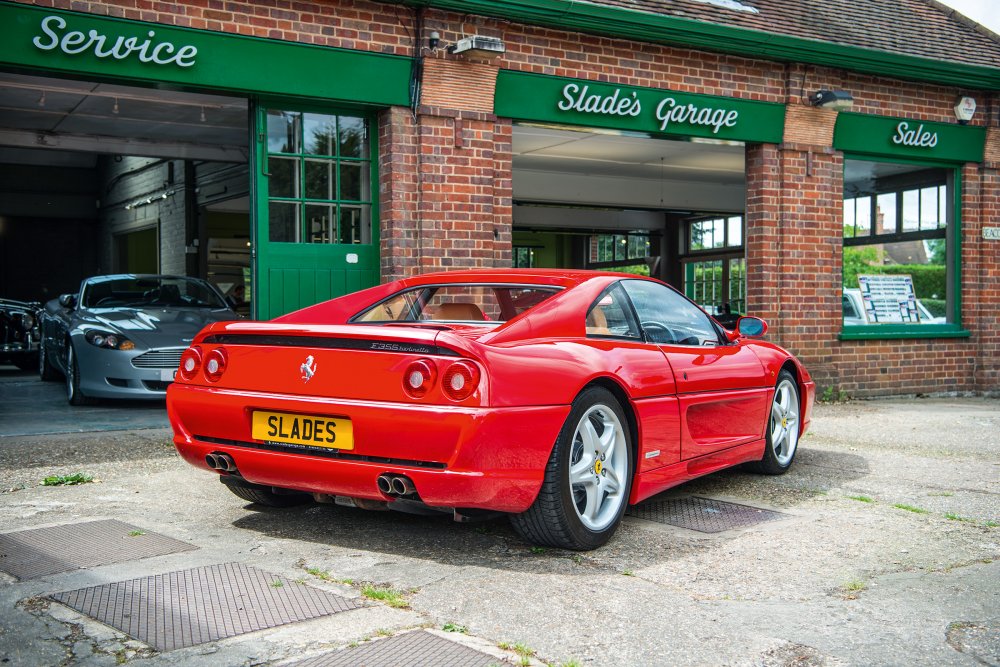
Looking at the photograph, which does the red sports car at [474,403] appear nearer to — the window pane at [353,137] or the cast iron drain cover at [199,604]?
the cast iron drain cover at [199,604]

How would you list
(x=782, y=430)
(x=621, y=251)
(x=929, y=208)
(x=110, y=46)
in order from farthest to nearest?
(x=621, y=251)
(x=929, y=208)
(x=110, y=46)
(x=782, y=430)

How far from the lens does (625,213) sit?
26.5 meters

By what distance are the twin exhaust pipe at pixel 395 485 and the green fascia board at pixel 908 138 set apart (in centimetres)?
938

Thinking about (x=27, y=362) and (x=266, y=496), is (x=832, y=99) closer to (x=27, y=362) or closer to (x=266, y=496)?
(x=266, y=496)

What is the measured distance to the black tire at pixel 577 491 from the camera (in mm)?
4121

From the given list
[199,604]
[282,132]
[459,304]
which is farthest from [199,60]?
[199,604]

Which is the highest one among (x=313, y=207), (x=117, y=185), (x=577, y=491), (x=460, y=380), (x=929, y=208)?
(x=117, y=185)

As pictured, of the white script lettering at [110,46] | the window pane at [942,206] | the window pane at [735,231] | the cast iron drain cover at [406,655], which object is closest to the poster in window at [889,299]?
the window pane at [942,206]

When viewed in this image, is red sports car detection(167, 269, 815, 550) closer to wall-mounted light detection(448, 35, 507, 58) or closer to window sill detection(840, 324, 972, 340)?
wall-mounted light detection(448, 35, 507, 58)

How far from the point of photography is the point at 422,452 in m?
3.90

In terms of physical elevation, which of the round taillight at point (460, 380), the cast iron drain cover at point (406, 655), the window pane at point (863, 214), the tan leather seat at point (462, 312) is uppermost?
the window pane at point (863, 214)

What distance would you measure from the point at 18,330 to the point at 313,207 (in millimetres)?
7595

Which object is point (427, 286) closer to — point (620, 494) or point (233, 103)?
point (620, 494)

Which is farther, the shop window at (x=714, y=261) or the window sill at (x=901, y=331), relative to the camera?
the shop window at (x=714, y=261)
